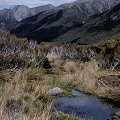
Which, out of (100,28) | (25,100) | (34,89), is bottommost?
(100,28)

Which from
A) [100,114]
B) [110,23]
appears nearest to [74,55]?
[100,114]

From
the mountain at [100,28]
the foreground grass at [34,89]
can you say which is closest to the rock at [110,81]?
the foreground grass at [34,89]

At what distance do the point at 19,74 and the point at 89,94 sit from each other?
3.29 meters

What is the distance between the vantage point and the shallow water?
31.9ft

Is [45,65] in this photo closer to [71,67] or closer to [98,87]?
[71,67]

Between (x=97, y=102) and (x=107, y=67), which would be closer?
(x=97, y=102)

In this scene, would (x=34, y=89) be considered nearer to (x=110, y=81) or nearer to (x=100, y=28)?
(x=110, y=81)

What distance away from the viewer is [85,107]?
11.1 m

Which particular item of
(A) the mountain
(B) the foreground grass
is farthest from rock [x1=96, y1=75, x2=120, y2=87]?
(A) the mountain

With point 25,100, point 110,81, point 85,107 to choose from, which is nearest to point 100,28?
point 110,81

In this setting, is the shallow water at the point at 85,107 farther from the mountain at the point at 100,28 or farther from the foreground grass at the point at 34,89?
the mountain at the point at 100,28

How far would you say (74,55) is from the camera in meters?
38.5

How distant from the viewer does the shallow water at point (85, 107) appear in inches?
383

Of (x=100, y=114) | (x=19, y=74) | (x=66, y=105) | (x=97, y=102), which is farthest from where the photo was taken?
(x=19, y=74)
